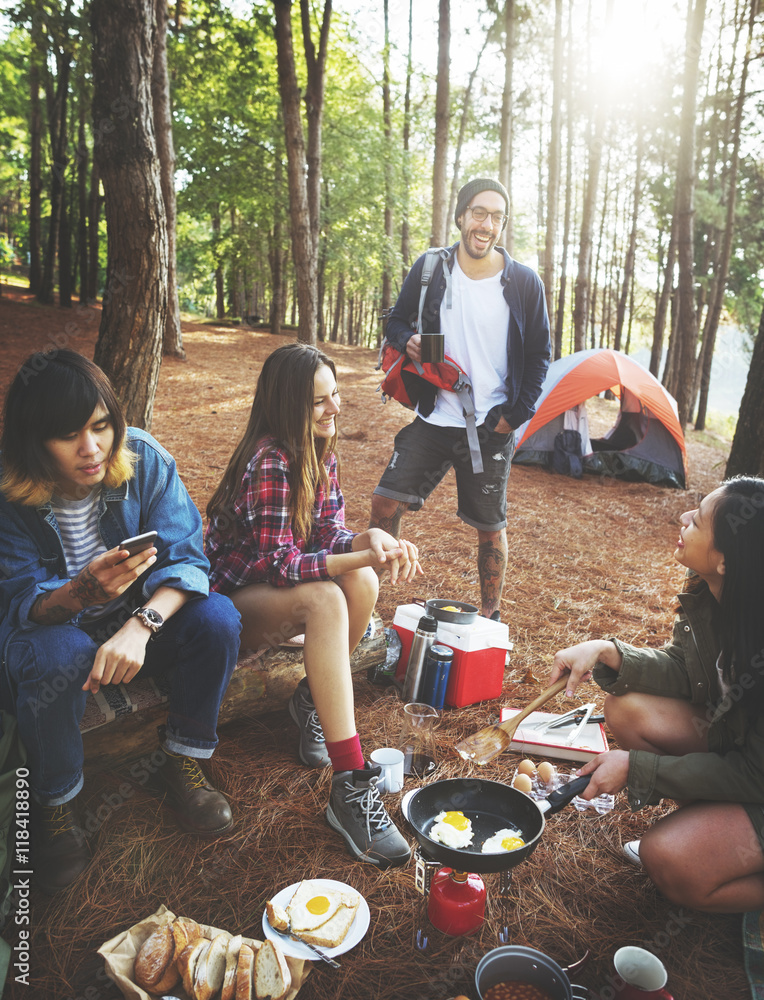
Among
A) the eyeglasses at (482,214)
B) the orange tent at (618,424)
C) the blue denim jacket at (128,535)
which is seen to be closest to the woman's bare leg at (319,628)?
the blue denim jacket at (128,535)

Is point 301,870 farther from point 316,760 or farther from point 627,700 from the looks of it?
point 627,700

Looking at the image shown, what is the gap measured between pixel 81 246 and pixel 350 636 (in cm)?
1598

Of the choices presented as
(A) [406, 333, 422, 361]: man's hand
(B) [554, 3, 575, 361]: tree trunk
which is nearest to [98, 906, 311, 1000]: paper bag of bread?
(A) [406, 333, 422, 361]: man's hand

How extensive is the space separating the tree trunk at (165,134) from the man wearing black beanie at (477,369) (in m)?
4.72

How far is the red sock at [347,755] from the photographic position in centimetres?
218

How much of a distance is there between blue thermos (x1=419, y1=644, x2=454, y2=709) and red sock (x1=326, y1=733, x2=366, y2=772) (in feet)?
2.57

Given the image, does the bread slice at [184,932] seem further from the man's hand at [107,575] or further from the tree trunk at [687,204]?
the tree trunk at [687,204]

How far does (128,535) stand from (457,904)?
149cm

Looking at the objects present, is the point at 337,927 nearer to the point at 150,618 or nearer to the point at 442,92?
the point at 150,618

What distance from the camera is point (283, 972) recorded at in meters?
1.57

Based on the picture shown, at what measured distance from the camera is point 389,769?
236cm

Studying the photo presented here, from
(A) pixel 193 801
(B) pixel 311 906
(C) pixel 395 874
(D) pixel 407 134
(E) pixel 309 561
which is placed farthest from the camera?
(D) pixel 407 134

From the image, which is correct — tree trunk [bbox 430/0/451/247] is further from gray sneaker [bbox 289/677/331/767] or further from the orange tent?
gray sneaker [bbox 289/677/331/767]

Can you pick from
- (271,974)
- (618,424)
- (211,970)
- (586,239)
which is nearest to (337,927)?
(271,974)
